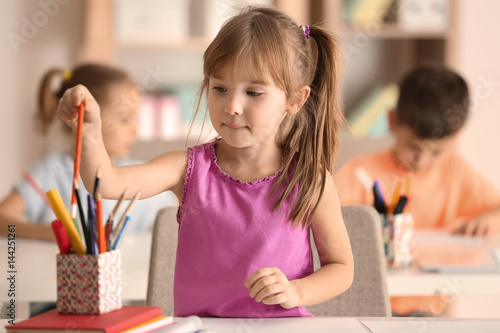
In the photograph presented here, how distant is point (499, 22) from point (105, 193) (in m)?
3.00

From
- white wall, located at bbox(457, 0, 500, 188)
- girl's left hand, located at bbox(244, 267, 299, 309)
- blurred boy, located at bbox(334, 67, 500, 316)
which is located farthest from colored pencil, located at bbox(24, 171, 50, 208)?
white wall, located at bbox(457, 0, 500, 188)

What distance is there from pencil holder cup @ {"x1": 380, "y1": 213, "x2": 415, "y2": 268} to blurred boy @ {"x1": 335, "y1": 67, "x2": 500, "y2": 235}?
61cm

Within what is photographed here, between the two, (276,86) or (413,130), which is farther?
(413,130)

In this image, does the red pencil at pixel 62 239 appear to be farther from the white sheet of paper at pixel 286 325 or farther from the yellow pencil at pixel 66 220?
the white sheet of paper at pixel 286 325

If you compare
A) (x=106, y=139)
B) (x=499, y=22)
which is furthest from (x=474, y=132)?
(x=106, y=139)

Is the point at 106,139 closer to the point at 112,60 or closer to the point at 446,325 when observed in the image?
the point at 112,60

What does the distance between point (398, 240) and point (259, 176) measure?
1.84ft

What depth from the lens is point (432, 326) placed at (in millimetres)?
837

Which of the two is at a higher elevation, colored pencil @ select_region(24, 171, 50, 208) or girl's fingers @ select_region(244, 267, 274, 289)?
girl's fingers @ select_region(244, 267, 274, 289)

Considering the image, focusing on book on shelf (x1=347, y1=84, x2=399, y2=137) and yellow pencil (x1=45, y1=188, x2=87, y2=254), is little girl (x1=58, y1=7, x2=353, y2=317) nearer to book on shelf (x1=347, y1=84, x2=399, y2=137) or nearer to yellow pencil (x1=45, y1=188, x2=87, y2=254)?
yellow pencil (x1=45, y1=188, x2=87, y2=254)

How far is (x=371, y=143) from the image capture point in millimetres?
3016

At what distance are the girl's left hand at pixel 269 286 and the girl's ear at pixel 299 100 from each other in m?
0.30

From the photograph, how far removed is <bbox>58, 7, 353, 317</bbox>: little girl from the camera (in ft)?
3.13

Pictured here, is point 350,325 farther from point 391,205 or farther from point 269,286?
point 391,205
